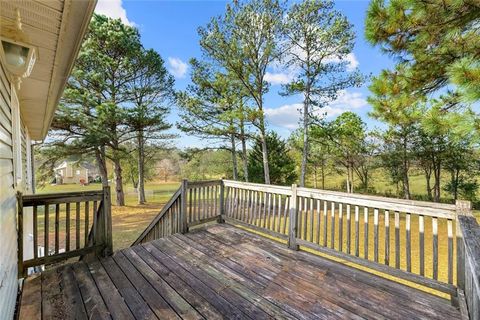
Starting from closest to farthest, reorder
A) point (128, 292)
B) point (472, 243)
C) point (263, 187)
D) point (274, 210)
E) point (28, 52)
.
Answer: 1. point (472, 243)
2. point (28, 52)
3. point (128, 292)
4. point (274, 210)
5. point (263, 187)

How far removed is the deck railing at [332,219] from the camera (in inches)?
84.7

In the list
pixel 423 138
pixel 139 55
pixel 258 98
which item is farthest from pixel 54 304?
pixel 423 138

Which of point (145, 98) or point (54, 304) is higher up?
point (145, 98)

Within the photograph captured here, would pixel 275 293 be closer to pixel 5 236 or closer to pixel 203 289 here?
pixel 203 289

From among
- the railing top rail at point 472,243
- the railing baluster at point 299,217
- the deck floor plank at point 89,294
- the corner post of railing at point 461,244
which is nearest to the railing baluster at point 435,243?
the corner post of railing at point 461,244

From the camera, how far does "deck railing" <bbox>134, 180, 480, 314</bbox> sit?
84.7 inches

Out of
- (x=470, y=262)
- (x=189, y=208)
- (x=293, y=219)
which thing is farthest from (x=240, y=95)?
(x=470, y=262)

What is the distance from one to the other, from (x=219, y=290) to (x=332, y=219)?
1570 millimetres

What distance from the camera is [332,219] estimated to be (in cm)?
292

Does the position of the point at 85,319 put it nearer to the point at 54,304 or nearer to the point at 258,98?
the point at 54,304

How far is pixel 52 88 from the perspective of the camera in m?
3.02

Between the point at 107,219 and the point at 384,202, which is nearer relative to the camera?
the point at 384,202

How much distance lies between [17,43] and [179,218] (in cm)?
315

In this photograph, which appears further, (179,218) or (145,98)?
(145,98)
